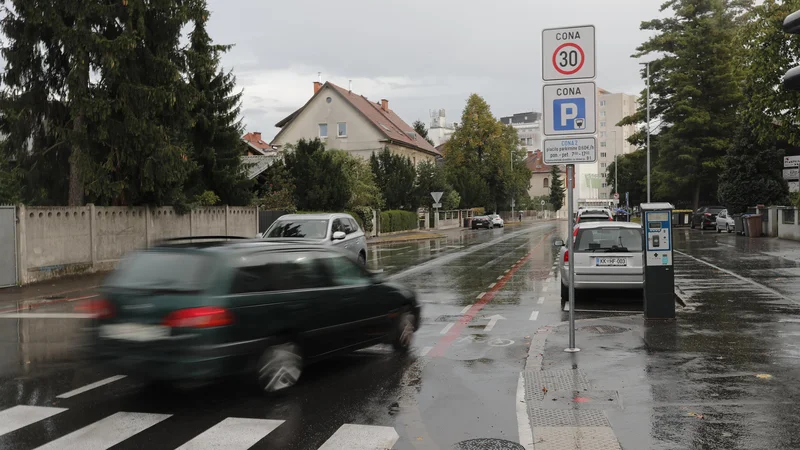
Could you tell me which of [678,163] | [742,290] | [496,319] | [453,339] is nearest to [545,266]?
[742,290]

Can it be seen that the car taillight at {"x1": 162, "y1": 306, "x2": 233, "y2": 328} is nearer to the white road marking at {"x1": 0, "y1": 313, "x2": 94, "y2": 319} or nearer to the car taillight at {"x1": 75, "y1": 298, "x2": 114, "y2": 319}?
the car taillight at {"x1": 75, "y1": 298, "x2": 114, "y2": 319}

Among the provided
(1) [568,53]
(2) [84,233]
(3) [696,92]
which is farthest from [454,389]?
(3) [696,92]

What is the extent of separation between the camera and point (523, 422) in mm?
5809

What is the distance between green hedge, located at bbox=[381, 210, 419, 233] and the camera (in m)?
49.1

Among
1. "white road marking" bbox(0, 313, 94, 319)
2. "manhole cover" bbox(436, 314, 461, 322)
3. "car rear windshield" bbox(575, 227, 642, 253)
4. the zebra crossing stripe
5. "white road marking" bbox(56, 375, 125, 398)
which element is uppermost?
"car rear windshield" bbox(575, 227, 642, 253)

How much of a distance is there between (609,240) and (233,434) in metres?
9.30

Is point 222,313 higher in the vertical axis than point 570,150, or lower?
lower

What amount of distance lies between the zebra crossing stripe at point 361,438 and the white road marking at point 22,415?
2.62 metres

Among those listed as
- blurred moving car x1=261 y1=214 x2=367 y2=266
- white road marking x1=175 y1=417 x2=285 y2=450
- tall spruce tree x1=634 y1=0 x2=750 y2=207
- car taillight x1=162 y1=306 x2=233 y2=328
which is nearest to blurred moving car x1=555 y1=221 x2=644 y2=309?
blurred moving car x1=261 y1=214 x2=367 y2=266

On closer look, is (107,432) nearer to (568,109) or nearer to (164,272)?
(164,272)

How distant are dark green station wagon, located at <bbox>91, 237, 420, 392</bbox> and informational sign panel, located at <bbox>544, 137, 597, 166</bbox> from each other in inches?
114

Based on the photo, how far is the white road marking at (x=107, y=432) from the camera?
529 centimetres

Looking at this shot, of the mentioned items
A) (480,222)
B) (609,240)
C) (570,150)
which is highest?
(570,150)

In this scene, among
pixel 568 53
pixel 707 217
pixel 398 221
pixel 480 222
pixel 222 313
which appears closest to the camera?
pixel 222 313
